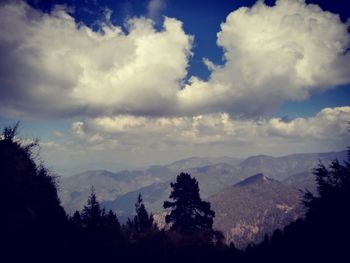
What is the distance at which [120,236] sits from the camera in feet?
116

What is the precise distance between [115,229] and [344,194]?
2423cm

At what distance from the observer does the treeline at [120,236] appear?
23062mm

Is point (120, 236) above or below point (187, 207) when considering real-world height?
below

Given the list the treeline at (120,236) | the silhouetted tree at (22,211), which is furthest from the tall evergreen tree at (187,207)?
the silhouetted tree at (22,211)

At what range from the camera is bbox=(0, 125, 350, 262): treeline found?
23.1 meters

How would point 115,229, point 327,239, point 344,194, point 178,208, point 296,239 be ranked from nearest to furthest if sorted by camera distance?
1. point 327,239
2. point 296,239
3. point 344,194
4. point 115,229
5. point 178,208

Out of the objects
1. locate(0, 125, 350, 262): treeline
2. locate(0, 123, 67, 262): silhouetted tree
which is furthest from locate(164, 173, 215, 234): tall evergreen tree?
locate(0, 123, 67, 262): silhouetted tree

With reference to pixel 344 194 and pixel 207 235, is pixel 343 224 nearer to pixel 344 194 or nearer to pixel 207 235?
pixel 344 194

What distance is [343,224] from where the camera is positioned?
23078 millimetres

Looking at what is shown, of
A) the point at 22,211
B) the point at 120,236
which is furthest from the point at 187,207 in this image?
the point at 22,211

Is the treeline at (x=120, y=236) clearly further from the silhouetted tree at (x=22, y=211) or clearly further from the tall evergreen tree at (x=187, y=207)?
the tall evergreen tree at (x=187, y=207)

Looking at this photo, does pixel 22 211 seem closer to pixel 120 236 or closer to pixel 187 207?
pixel 120 236

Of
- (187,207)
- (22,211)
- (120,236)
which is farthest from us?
(187,207)

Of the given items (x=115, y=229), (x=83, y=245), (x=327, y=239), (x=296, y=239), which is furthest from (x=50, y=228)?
(x=327, y=239)
